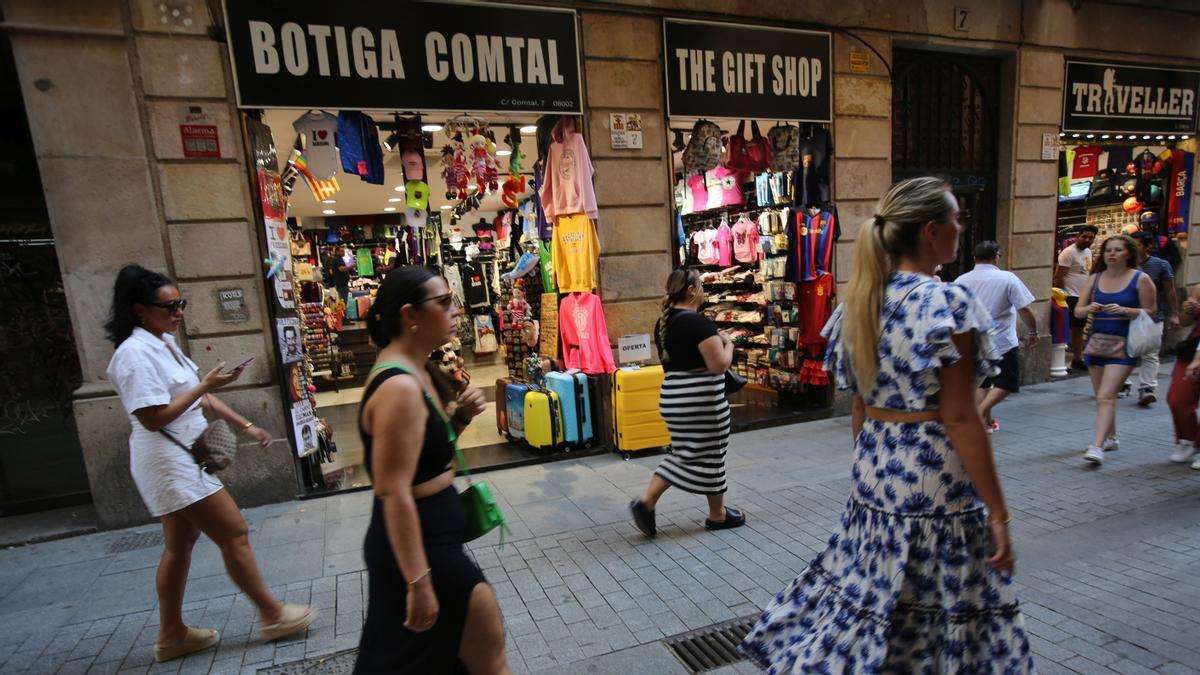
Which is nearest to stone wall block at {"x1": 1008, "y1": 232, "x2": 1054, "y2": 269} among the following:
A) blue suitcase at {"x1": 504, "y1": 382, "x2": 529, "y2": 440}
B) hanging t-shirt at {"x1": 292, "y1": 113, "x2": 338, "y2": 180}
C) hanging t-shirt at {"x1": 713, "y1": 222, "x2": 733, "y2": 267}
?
hanging t-shirt at {"x1": 713, "y1": 222, "x2": 733, "y2": 267}

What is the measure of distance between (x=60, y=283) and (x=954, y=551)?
686 centimetres

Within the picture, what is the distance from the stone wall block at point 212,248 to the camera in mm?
4816

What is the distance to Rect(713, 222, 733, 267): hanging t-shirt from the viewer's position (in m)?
8.48

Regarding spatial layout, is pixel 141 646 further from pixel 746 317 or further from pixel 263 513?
pixel 746 317

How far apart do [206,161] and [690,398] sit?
169 inches

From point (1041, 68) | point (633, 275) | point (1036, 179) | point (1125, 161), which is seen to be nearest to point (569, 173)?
point (633, 275)

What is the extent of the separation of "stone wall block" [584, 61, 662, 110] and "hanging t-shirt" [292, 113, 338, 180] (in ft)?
8.00

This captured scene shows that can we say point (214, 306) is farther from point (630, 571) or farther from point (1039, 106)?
point (1039, 106)

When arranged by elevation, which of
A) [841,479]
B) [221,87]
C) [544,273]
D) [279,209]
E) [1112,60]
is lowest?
[841,479]

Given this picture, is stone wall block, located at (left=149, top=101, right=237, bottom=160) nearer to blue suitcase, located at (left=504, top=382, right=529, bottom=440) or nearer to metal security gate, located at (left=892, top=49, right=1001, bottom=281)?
blue suitcase, located at (left=504, top=382, right=529, bottom=440)

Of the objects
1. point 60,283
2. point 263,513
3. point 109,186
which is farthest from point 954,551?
point 60,283

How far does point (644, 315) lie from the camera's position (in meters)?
6.34

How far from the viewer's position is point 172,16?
464 centimetres

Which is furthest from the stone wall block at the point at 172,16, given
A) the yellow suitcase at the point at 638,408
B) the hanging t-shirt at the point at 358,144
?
the yellow suitcase at the point at 638,408
